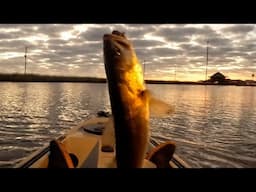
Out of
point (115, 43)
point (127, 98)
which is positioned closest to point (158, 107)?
point (127, 98)

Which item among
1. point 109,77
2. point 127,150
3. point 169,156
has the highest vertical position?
point 109,77

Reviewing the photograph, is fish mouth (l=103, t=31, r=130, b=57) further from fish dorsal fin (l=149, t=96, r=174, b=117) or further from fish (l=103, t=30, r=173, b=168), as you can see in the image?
fish dorsal fin (l=149, t=96, r=174, b=117)

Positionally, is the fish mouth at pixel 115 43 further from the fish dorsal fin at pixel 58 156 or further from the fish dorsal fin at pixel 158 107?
the fish dorsal fin at pixel 58 156

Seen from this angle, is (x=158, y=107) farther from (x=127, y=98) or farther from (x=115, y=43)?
(x=115, y=43)

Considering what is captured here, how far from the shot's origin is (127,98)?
69.8 inches

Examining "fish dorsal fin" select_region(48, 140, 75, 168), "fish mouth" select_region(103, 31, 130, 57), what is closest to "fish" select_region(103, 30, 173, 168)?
"fish mouth" select_region(103, 31, 130, 57)

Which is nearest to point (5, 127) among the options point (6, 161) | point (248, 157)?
point (6, 161)

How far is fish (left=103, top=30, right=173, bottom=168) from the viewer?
1673mm

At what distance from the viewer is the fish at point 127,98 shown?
5.49 ft

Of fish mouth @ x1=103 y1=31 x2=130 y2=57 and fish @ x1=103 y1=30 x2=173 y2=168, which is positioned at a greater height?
fish mouth @ x1=103 y1=31 x2=130 y2=57

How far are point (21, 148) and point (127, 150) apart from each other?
1160 cm
